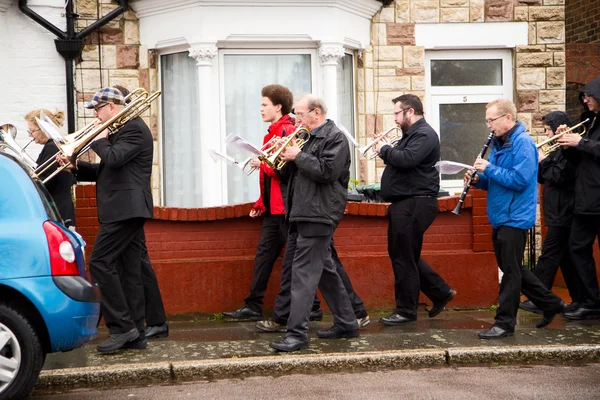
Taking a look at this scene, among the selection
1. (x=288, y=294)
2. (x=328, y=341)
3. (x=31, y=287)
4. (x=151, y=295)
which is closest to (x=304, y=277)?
(x=328, y=341)

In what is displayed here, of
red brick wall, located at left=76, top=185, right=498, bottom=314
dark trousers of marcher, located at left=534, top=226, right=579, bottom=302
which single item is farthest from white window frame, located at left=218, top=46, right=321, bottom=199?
dark trousers of marcher, located at left=534, top=226, right=579, bottom=302

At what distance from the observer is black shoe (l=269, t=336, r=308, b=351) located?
25.6 feet

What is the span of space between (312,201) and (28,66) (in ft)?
18.7

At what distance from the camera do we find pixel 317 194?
7.93 metres

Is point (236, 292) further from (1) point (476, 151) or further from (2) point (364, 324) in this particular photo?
(1) point (476, 151)

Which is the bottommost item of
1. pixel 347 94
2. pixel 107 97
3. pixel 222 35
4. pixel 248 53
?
pixel 107 97

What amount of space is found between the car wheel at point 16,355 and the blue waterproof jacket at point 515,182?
3834mm

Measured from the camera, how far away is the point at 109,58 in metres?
12.4

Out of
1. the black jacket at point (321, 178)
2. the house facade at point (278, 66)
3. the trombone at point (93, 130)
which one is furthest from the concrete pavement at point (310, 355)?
the house facade at point (278, 66)

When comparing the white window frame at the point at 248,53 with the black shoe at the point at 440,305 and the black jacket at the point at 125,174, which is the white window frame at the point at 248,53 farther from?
the black jacket at the point at 125,174

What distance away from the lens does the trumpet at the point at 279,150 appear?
7938 mm

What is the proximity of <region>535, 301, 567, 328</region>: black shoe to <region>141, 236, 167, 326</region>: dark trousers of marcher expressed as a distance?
10.5 feet

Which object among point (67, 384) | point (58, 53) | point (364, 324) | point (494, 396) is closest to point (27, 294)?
point (67, 384)

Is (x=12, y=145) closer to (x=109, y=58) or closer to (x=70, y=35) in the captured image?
(x=70, y=35)
